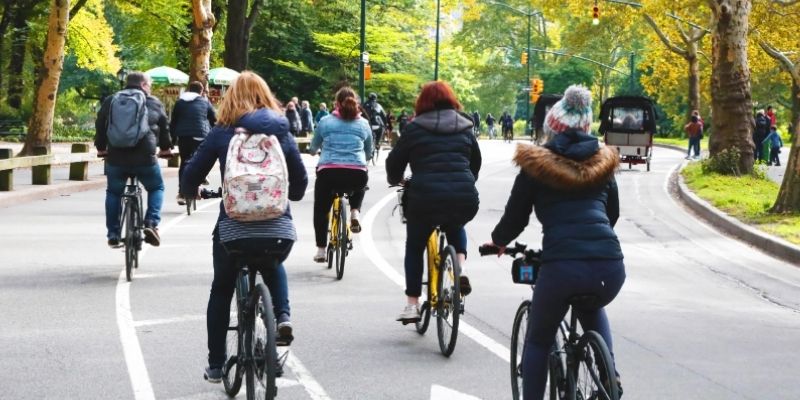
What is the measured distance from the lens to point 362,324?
9508 millimetres

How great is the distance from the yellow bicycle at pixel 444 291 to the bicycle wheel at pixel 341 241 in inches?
117

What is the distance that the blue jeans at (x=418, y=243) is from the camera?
8539 mm

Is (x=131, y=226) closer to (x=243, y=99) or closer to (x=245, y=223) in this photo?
(x=243, y=99)

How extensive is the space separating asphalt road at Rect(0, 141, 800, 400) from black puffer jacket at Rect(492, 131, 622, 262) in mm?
1954

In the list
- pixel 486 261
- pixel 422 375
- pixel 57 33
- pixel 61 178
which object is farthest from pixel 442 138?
pixel 57 33

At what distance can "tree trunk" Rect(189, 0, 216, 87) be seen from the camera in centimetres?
3353

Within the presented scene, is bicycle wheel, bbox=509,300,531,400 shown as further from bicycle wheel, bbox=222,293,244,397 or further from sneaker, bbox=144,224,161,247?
sneaker, bbox=144,224,161,247

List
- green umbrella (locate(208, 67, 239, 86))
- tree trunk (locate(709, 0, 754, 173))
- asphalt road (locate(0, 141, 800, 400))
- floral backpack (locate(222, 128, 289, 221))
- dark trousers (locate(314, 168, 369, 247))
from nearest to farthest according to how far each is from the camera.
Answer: floral backpack (locate(222, 128, 289, 221))
asphalt road (locate(0, 141, 800, 400))
dark trousers (locate(314, 168, 369, 247))
tree trunk (locate(709, 0, 754, 173))
green umbrella (locate(208, 67, 239, 86))

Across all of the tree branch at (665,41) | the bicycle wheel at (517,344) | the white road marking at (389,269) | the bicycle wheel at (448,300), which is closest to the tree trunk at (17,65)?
the tree branch at (665,41)

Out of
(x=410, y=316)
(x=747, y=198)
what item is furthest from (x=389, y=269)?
(x=747, y=198)

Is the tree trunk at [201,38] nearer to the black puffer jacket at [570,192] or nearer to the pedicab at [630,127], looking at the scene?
the pedicab at [630,127]

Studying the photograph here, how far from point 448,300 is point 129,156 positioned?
4.69 meters

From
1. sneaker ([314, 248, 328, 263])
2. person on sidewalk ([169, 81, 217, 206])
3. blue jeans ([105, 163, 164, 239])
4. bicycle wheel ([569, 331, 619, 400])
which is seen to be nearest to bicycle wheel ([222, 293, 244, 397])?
bicycle wheel ([569, 331, 619, 400])

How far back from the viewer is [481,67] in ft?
342
